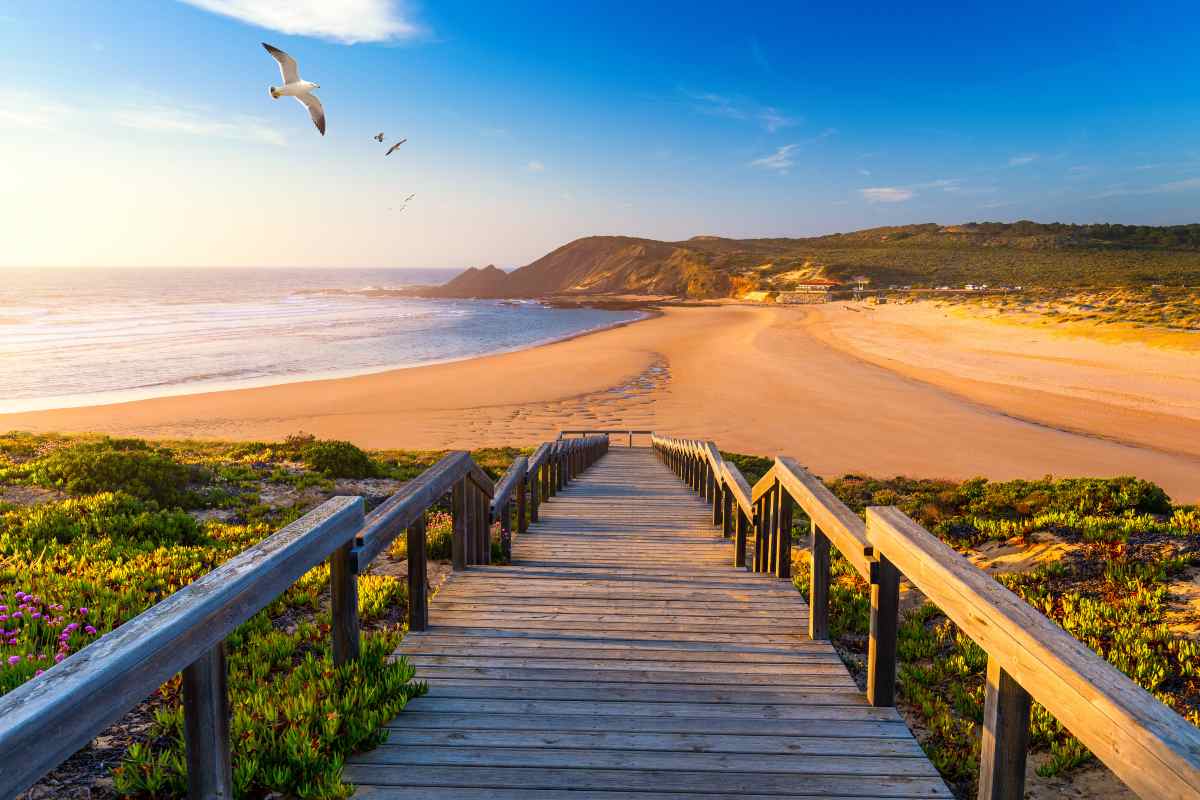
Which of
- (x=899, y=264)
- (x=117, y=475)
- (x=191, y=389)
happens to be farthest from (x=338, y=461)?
(x=899, y=264)

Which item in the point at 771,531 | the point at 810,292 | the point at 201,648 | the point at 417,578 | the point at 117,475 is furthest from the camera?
the point at 810,292

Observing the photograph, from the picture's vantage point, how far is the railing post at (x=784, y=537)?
5227 mm

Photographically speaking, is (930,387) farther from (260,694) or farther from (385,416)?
(260,694)

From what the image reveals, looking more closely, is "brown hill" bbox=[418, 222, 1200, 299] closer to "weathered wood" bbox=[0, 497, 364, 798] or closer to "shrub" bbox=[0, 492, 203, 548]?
"shrub" bbox=[0, 492, 203, 548]

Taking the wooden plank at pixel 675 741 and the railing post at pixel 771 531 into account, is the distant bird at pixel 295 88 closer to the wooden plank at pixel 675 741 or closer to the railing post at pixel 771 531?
the railing post at pixel 771 531

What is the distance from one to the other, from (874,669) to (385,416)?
78.5 ft

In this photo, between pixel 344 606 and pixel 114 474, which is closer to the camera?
pixel 344 606

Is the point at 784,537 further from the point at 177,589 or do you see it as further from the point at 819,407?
the point at 819,407

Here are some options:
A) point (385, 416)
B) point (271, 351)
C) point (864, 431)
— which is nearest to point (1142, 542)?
point (864, 431)

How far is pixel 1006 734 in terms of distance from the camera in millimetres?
2254

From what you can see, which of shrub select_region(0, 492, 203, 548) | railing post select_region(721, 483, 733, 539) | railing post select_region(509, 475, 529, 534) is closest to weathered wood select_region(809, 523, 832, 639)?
railing post select_region(721, 483, 733, 539)

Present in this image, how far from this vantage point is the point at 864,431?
72.0 ft

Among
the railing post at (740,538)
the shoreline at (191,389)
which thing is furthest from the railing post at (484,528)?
the shoreline at (191,389)

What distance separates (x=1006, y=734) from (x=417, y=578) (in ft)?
9.67
